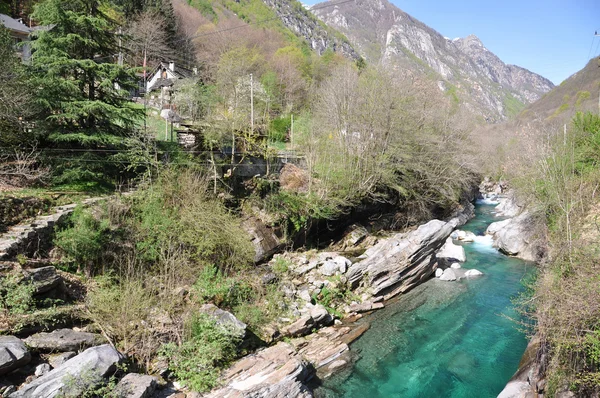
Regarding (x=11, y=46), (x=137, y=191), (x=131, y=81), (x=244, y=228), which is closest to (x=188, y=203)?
(x=137, y=191)

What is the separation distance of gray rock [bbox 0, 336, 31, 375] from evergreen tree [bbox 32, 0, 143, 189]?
6.57 meters

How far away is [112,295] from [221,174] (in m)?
7.90

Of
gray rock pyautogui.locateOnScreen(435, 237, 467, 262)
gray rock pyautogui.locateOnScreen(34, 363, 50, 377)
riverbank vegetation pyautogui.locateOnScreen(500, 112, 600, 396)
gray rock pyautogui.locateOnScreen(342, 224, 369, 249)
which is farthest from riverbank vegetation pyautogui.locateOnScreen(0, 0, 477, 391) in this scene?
riverbank vegetation pyautogui.locateOnScreen(500, 112, 600, 396)

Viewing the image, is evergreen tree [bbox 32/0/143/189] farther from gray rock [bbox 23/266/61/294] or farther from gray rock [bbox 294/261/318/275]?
gray rock [bbox 294/261/318/275]

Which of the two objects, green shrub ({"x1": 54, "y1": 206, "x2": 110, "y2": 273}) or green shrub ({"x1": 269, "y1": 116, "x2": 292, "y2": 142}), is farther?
green shrub ({"x1": 269, "y1": 116, "x2": 292, "y2": 142})

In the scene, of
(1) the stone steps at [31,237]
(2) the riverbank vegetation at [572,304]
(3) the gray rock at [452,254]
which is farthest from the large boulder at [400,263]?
(1) the stone steps at [31,237]

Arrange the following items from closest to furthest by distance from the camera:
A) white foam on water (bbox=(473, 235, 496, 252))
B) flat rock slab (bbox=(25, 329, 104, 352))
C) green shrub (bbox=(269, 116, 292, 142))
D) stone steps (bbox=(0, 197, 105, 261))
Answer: flat rock slab (bbox=(25, 329, 104, 352)) < stone steps (bbox=(0, 197, 105, 261)) < white foam on water (bbox=(473, 235, 496, 252)) < green shrub (bbox=(269, 116, 292, 142))

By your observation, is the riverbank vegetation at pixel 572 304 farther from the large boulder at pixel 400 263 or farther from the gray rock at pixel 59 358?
the gray rock at pixel 59 358

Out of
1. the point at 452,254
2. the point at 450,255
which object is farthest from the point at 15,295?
the point at 452,254

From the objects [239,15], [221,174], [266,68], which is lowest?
[221,174]

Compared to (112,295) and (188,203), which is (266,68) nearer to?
(188,203)

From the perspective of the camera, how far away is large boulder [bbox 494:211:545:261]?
1773 centimetres

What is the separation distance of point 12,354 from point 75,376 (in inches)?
49.4

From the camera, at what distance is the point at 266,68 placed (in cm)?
3841
